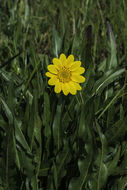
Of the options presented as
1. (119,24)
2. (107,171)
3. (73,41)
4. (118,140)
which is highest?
(119,24)

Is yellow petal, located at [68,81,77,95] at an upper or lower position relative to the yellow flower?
lower

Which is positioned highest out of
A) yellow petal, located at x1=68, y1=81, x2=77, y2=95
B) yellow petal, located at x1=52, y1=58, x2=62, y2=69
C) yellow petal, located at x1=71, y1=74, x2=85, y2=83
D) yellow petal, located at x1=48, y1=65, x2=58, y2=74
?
yellow petal, located at x1=52, y1=58, x2=62, y2=69

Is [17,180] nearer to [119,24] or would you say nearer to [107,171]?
[107,171]

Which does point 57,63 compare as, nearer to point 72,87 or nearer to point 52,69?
point 52,69

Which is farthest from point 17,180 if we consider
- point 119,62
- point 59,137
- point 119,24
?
point 119,24

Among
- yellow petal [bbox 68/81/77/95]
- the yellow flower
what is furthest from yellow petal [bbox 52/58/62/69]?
yellow petal [bbox 68/81/77/95]

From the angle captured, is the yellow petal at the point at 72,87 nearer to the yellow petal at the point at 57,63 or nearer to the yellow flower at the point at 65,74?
the yellow flower at the point at 65,74

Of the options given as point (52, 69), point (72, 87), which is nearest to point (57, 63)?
point (52, 69)

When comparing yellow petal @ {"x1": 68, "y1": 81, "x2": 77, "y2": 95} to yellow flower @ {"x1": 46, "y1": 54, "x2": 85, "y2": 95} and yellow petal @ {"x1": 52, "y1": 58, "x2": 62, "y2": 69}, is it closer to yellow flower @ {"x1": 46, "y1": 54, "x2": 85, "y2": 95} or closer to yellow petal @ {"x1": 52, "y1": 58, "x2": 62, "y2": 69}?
yellow flower @ {"x1": 46, "y1": 54, "x2": 85, "y2": 95}
